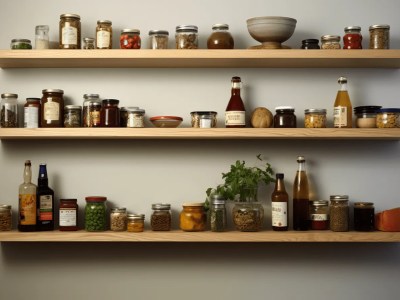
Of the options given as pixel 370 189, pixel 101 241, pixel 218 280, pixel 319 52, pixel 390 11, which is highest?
pixel 390 11

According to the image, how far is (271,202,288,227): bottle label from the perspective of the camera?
7.87 ft

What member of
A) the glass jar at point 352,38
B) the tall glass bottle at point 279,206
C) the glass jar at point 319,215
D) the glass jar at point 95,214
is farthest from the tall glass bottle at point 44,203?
the glass jar at point 352,38

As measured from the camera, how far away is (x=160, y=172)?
2.56 m

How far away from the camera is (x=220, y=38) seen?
240 centimetres

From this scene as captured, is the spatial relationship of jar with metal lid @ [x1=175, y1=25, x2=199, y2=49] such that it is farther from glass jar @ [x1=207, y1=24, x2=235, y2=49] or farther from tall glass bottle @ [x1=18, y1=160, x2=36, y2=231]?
tall glass bottle @ [x1=18, y1=160, x2=36, y2=231]

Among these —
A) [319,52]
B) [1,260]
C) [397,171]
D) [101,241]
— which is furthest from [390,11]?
[1,260]

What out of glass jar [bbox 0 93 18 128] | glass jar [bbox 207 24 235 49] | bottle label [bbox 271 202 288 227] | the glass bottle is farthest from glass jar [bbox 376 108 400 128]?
glass jar [bbox 0 93 18 128]

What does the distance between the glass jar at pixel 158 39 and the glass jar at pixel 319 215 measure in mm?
829

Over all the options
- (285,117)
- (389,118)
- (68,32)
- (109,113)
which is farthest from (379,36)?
(68,32)

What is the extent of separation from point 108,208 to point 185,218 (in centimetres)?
35

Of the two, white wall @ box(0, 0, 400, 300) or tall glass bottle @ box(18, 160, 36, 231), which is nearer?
tall glass bottle @ box(18, 160, 36, 231)

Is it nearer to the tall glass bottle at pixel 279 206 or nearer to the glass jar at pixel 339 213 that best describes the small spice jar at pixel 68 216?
the tall glass bottle at pixel 279 206

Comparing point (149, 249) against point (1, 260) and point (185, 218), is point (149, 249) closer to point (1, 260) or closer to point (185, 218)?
point (185, 218)

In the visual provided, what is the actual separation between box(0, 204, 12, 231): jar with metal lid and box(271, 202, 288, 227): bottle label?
101cm
